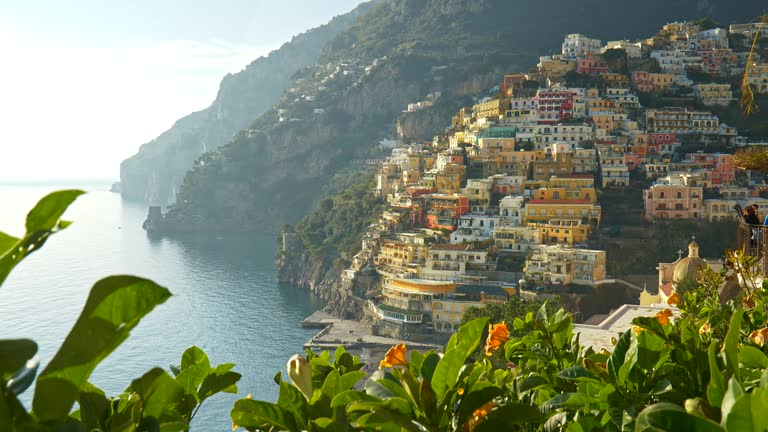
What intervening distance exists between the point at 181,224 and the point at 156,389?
37603 millimetres

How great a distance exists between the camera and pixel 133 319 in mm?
366

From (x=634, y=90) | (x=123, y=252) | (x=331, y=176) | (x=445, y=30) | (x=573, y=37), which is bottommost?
(x=123, y=252)

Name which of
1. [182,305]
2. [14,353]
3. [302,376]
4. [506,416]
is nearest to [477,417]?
[506,416]

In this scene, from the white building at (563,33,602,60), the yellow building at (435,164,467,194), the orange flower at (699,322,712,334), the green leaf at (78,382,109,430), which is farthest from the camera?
the white building at (563,33,602,60)

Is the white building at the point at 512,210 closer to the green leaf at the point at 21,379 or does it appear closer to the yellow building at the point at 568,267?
the yellow building at the point at 568,267

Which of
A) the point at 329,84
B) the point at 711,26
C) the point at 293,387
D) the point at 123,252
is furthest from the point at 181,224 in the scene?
the point at 293,387

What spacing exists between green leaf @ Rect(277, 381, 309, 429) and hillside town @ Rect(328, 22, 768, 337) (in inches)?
575

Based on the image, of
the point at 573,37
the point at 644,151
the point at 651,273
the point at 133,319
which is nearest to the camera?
the point at 133,319

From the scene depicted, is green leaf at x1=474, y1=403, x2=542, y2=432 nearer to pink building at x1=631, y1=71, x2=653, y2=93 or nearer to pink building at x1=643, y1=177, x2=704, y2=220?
pink building at x1=643, y1=177, x2=704, y2=220

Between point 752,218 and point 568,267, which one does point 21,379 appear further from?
point 568,267

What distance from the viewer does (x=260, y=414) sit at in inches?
21.3

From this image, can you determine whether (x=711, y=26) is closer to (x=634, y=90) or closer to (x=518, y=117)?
(x=634, y=90)

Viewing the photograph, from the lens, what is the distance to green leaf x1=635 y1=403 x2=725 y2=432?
1.09 feet

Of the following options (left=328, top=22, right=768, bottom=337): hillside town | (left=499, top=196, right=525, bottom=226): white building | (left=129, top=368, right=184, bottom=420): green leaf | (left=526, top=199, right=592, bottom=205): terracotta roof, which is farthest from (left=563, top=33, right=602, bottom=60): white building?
(left=129, top=368, right=184, bottom=420): green leaf
